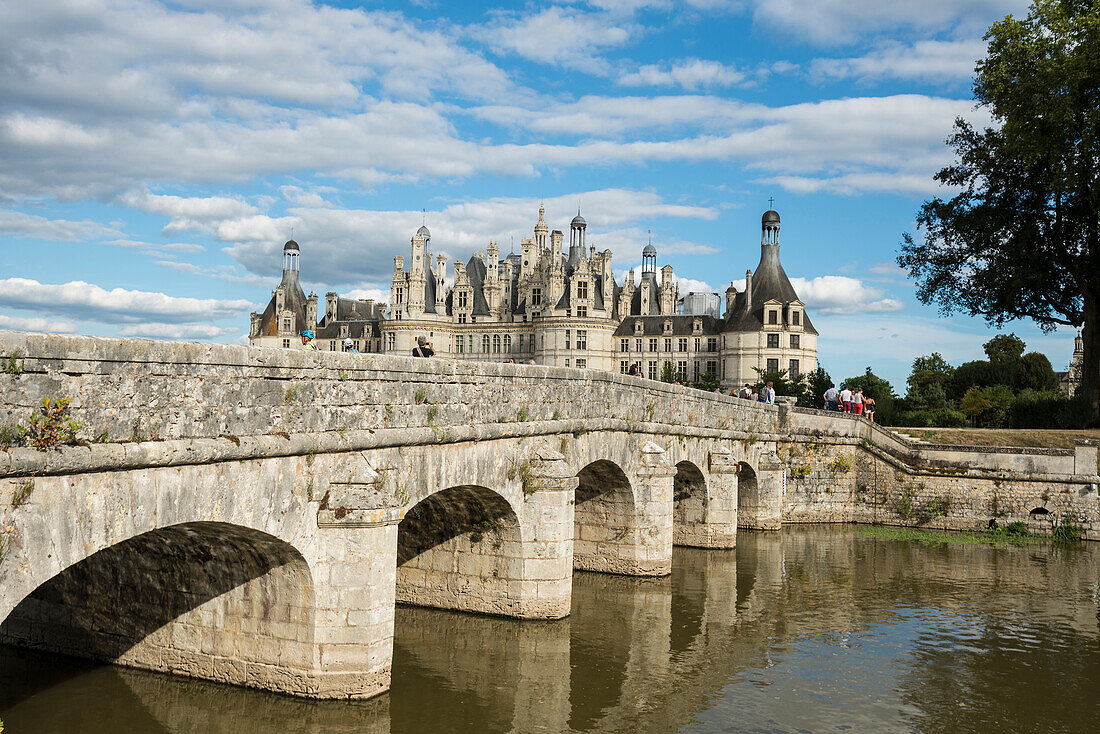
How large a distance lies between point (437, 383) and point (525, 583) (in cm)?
445

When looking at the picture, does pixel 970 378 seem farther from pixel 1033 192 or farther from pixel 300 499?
pixel 300 499

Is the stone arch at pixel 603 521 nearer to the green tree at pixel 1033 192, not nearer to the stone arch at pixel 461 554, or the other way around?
the stone arch at pixel 461 554

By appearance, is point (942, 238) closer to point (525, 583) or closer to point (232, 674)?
point (525, 583)

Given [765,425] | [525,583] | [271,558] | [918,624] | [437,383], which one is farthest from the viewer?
[765,425]

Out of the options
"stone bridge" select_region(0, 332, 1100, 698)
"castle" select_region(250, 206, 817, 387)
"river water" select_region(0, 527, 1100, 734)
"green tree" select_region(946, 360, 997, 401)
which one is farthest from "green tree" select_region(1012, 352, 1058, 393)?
"stone bridge" select_region(0, 332, 1100, 698)

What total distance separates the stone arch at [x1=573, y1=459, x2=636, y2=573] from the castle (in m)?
51.9

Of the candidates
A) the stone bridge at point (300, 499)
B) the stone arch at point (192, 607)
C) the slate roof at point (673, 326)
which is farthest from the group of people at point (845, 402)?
the slate roof at point (673, 326)

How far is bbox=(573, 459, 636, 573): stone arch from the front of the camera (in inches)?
717

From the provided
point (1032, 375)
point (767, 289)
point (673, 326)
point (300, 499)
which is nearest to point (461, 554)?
point (300, 499)

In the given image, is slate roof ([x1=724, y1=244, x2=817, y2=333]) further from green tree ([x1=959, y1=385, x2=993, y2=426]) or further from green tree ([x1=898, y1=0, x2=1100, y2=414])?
green tree ([x1=898, y1=0, x2=1100, y2=414])

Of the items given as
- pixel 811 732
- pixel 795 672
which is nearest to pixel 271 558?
pixel 811 732

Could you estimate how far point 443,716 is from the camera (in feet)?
34.7

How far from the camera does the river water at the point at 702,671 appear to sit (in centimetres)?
1015

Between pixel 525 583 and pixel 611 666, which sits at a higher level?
pixel 525 583
